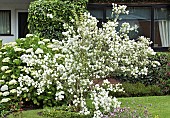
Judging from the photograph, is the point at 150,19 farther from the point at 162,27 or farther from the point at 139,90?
the point at 139,90

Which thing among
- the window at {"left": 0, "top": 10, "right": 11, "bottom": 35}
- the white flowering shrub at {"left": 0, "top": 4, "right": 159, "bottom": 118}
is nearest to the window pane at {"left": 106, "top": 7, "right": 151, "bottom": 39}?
the window at {"left": 0, "top": 10, "right": 11, "bottom": 35}

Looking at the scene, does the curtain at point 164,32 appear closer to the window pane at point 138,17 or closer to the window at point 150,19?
the window at point 150,19

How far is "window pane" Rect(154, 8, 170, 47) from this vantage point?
648 inches

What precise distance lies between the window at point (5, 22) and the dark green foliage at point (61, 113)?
34.9 ft

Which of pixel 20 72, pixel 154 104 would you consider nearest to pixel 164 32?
pixel 154 104

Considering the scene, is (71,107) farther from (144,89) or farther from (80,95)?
(144,89)

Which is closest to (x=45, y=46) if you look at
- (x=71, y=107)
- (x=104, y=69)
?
(x=71, y=107)

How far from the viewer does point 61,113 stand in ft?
30.8

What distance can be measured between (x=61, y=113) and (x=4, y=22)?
37.9 ft

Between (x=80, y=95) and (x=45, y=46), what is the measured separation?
3.00 m

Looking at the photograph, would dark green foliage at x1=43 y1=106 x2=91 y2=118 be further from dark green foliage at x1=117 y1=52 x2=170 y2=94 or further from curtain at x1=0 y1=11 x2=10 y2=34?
curtain at x1=0 y1=11 x2=10 y2=34

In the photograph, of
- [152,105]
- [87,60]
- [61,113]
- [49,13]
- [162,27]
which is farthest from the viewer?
[162,27]

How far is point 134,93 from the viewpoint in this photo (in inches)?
520

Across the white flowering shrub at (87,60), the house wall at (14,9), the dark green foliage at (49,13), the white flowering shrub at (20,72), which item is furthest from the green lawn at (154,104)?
the house wall at (14,9)
